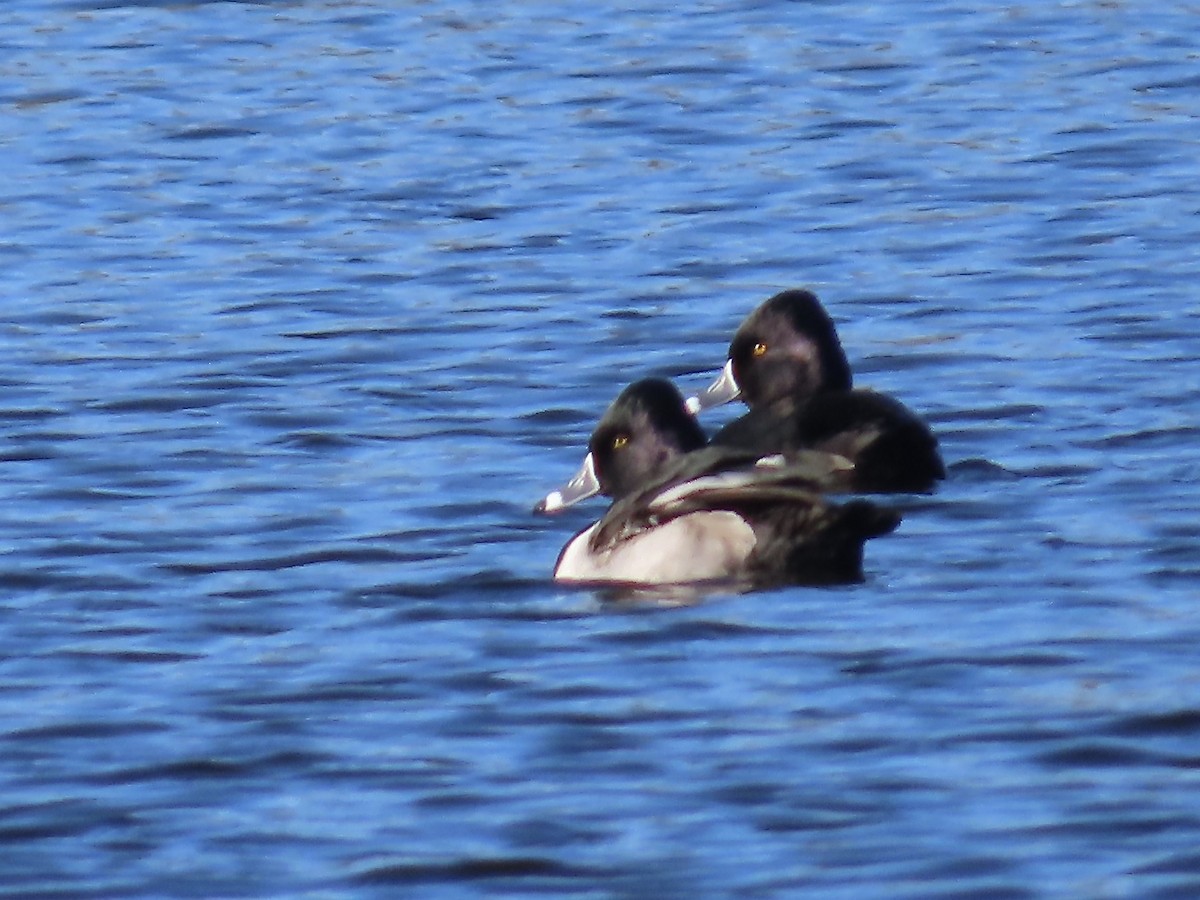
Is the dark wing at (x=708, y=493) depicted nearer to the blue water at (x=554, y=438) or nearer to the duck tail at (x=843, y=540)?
the duck tail at (x=843, y=540)

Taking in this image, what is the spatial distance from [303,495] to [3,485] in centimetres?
110

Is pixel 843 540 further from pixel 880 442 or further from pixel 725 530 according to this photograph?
pixel 880 442

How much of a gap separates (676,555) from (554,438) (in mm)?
2100

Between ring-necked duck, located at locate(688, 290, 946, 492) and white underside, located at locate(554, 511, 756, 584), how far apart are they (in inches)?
42.8

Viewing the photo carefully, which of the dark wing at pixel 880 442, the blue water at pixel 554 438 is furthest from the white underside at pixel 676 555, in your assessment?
the dark wing at pixel 880 442

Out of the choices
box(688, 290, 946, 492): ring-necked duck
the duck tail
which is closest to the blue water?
the duck tail

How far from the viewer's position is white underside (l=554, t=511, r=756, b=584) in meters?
9.55

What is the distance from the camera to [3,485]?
1106 cm

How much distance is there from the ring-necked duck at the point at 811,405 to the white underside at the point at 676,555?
1.09 metres

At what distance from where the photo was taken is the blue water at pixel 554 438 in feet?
23.9

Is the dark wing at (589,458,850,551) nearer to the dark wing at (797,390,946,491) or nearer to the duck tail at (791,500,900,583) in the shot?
the duck tail at (791,500,900,583)

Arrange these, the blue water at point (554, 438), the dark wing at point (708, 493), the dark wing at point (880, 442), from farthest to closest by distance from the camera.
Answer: the dark wing at point (880, 442) → the dark wing at point (708, 493) → the blue water at point (554, 438)

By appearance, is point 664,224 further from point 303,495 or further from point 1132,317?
point 303,495

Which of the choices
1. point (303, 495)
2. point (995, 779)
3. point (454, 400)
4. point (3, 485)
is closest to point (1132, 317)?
point (454, 400)
